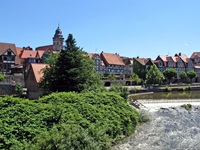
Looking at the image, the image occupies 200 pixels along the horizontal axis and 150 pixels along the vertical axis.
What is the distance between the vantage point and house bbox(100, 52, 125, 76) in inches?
3162

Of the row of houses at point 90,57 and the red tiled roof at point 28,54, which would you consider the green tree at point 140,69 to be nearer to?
the row of houses at point 90,57

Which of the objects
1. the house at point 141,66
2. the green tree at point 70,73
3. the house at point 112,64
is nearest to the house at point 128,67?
the house at point 112,64

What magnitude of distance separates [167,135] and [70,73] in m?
13.7

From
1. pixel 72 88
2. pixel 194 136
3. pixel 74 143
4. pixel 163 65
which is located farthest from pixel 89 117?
pixel 163 65

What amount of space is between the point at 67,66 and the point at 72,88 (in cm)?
278

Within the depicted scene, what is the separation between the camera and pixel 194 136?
1739 cm

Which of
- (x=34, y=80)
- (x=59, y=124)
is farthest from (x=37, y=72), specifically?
(x=59, y=124)

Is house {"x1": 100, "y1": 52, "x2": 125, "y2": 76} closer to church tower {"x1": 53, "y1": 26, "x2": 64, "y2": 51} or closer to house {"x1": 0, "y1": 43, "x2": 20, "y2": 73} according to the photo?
church tower {"x1": 53, "y1": 26, "x2": 64, "y2": 51}

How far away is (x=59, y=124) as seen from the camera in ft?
40.9

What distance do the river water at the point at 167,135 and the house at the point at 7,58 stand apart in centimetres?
4607

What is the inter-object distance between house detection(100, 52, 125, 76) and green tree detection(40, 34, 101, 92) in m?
49.3

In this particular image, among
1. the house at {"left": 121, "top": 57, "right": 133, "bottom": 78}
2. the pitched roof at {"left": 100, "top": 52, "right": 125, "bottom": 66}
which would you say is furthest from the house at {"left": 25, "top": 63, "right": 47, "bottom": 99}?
the house at {"left": 121, "top": 57, "right": 133, "bottom": 78}

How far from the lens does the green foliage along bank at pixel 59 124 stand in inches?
422

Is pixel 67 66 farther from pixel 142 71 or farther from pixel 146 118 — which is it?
pixel 142 71
